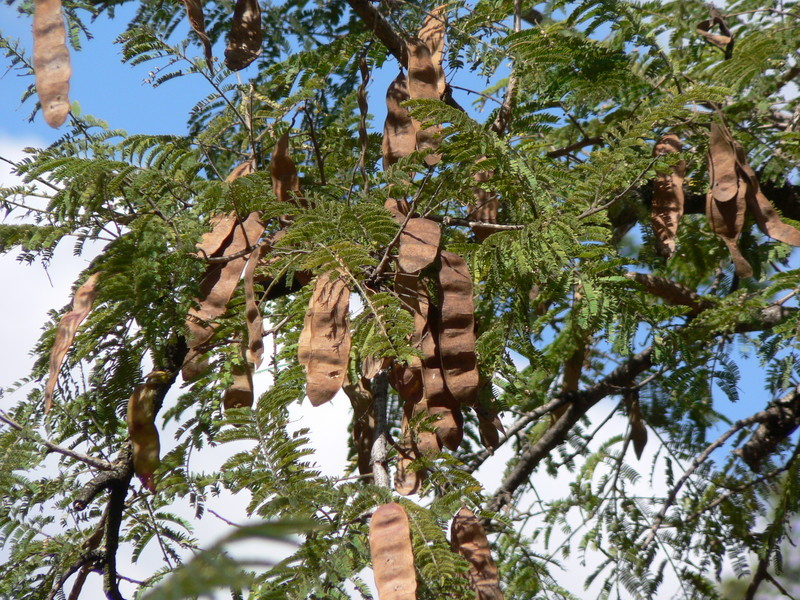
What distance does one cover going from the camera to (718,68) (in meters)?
3.81

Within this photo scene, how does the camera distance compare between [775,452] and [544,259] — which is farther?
[775,452]

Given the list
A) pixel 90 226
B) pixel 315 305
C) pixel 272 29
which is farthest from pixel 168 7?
pixel 315 305

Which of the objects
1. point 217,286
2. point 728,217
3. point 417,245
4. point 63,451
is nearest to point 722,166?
point 728,217

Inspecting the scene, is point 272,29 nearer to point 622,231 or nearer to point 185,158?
point 185,158

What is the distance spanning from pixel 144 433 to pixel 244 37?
137 cm

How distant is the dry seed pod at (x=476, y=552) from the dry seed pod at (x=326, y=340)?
590mm

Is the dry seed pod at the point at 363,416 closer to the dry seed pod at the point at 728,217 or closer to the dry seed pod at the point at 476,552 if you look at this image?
the dry seed pod at the point at 476,552

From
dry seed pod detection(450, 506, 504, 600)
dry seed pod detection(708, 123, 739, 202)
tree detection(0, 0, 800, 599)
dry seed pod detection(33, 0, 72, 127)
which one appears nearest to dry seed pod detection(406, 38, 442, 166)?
tree detection(0, 0, 800, 599)

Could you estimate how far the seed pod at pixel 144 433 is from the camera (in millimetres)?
2502

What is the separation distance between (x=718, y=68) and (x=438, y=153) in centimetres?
193

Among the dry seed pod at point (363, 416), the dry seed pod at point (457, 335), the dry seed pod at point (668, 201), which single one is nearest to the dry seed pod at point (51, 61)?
the dry seed pod at point (457, 335)

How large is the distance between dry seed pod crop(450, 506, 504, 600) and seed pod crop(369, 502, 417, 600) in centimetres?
33

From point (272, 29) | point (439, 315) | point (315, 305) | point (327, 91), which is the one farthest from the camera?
point (327, 91)

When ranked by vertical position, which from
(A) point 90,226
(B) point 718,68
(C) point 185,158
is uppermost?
(B) point 718,68
